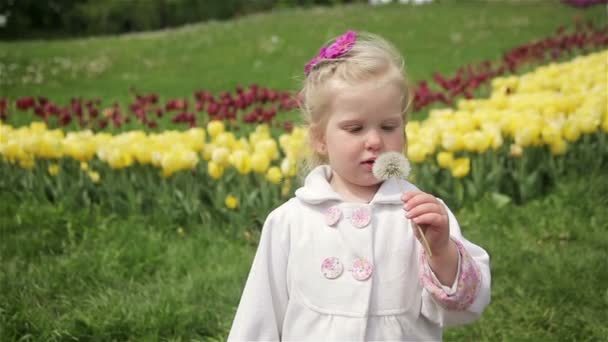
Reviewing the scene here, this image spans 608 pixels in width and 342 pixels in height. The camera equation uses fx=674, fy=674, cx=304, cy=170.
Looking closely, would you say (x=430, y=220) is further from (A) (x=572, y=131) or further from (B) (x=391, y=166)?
(A) (x=572, y=131)

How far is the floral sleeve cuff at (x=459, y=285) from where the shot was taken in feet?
5.60

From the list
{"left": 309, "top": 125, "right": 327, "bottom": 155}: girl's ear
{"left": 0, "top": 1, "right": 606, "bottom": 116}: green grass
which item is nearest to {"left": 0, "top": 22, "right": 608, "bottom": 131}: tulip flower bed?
{"left": 309, "top": 125, "right": 327, "bottom": 155}: girl's ear

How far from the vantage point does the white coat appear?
1.79 meters

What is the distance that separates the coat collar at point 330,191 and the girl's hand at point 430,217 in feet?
0.55

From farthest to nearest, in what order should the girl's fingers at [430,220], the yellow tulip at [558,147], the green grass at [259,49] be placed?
the green grass at [259,49] → the yellow tulip at [558,147] → the girl's fingers at [430,220]

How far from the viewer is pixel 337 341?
1.78 meters

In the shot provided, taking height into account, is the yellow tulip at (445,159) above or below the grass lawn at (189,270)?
above

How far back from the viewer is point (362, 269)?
70.0 inches

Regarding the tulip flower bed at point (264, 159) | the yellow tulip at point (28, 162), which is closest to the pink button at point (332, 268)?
the tulip flower bed at point (264, 159)

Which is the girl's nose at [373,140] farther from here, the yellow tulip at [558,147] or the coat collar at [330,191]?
the yellow tulip at [558,147]

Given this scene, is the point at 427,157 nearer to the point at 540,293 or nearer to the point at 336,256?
the point at 540,293

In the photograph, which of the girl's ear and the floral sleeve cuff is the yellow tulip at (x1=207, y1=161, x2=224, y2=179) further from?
the floral sleeve cuff

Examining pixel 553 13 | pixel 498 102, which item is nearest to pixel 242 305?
pixel 498 102

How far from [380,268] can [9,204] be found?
3.24 m
